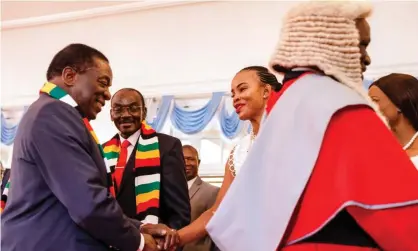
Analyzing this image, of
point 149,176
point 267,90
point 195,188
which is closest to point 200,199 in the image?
point 195,188

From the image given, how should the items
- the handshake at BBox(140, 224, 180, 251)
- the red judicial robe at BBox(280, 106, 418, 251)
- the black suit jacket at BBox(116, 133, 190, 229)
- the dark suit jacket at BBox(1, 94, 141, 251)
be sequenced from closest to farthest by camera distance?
1. the red judicial robe at BBox(280, 106, 418, 251)
2. the dark suit jacket at BBox(1, 94, 141, 251)
3. the handshake at BBox(140, 224, 180, 251)
4. the black suit jacket at BBox(116, 133, 190, 229)

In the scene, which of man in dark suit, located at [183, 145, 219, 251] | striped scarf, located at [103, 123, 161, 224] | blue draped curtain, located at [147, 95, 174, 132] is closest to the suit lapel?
man in dark suit, located at [183, 145, 219, 251]

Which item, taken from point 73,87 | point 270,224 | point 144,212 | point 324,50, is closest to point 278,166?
point 270,224

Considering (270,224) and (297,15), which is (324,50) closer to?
(297,15)

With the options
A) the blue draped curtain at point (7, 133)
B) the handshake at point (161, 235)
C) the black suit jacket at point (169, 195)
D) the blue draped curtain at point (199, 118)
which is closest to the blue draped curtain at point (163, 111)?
the blue draped curtain at point (199, 118)

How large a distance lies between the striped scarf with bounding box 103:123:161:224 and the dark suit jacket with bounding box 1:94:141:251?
658 millimetres

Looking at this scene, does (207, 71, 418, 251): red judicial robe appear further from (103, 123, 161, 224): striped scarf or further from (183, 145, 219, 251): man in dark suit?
(183, 145, 219, 251): man in dark suit

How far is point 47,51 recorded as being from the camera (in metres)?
7.37

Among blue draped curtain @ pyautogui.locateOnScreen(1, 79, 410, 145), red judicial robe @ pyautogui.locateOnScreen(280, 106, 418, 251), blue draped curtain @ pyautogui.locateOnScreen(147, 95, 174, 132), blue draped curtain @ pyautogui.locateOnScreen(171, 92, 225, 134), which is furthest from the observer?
blue draped curtain @ pyautogui.locateOnScreen(147, 95, 174, 132)

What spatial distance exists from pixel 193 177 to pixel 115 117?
1.72 m

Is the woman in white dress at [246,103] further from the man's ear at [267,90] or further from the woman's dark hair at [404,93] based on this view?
the woman's dark hair at [404,93]

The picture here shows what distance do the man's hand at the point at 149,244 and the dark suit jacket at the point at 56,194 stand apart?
20 cm

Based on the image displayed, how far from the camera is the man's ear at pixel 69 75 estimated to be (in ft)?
7.12

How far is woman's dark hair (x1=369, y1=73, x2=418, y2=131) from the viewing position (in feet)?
7.06
